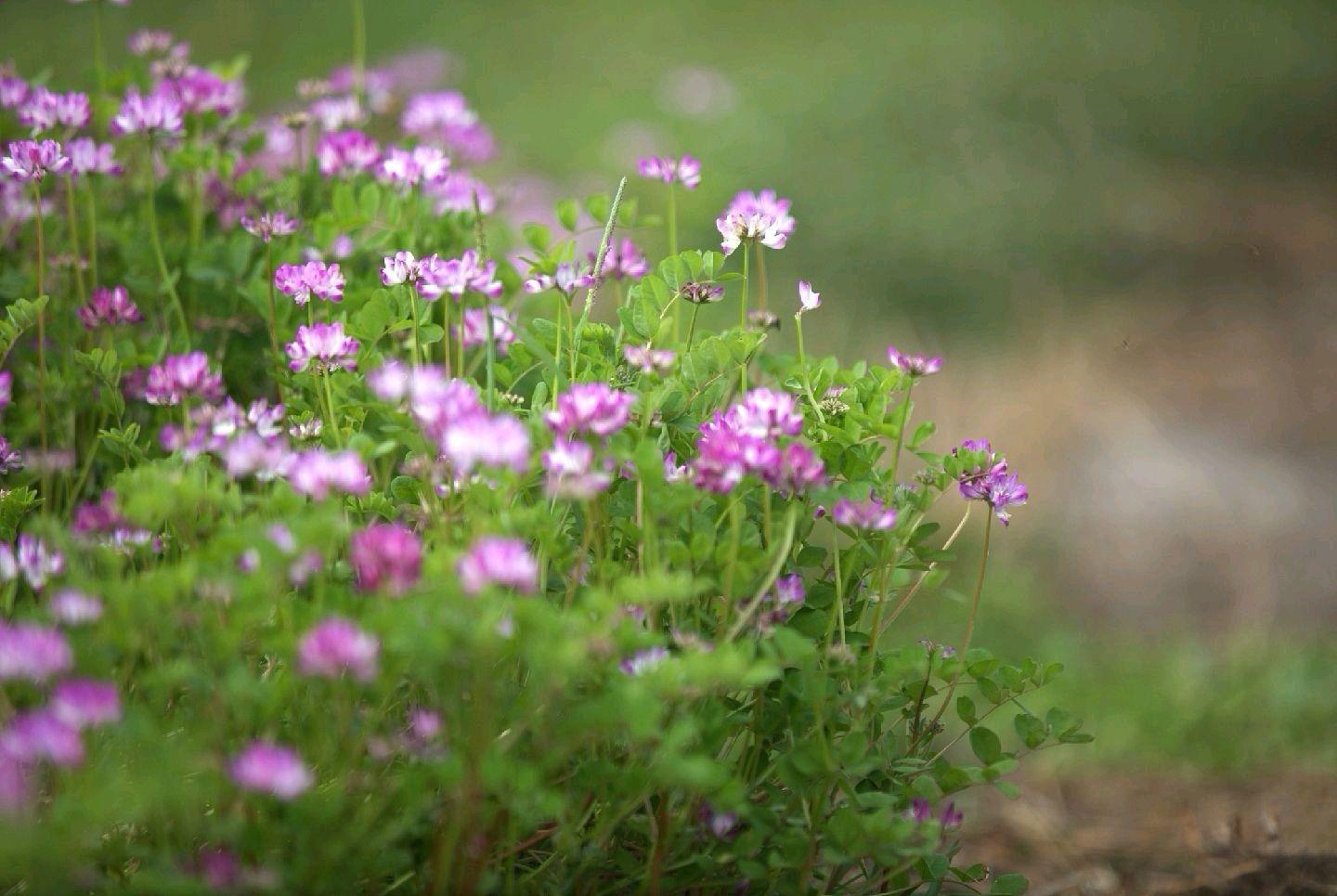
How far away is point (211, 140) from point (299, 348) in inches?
29.8

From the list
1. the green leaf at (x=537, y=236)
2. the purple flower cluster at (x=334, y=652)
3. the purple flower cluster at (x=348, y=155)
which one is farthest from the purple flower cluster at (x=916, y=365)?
the purple flower cluster at (x=348, y=155)

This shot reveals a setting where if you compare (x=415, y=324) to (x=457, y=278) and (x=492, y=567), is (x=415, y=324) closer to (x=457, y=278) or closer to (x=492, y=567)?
(x=457, y=278)

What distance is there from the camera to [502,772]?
683 mm

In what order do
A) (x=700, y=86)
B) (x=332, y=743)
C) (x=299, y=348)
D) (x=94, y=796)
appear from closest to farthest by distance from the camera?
(x=94, y=796)
(x=332, y=743)
(x=299, y=348)
(x=700, y=86)

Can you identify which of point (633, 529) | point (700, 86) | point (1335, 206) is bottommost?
point (633, 529)

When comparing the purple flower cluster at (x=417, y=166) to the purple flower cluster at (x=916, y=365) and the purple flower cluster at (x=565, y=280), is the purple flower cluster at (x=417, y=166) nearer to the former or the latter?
the purple flower cluster at (x=565, y=280)

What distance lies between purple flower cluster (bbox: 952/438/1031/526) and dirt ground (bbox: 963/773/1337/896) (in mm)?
793

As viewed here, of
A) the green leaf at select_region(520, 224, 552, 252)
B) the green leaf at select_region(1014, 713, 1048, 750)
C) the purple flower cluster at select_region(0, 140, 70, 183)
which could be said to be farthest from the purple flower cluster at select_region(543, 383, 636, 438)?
the purple flower cluster at select_region(0, 140, 70, 183)

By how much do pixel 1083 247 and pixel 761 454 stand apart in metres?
3.67

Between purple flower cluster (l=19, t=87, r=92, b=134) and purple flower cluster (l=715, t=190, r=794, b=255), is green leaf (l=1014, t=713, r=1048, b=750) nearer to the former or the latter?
purple flower cluster (l=715, t=190, r=794, b=255)

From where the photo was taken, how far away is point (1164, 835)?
1.90 meters

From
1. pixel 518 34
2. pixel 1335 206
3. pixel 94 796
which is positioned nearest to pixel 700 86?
pixel 518 34

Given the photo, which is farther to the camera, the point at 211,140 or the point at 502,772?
the point at 211,140

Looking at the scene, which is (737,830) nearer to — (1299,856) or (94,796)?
(94,796)
